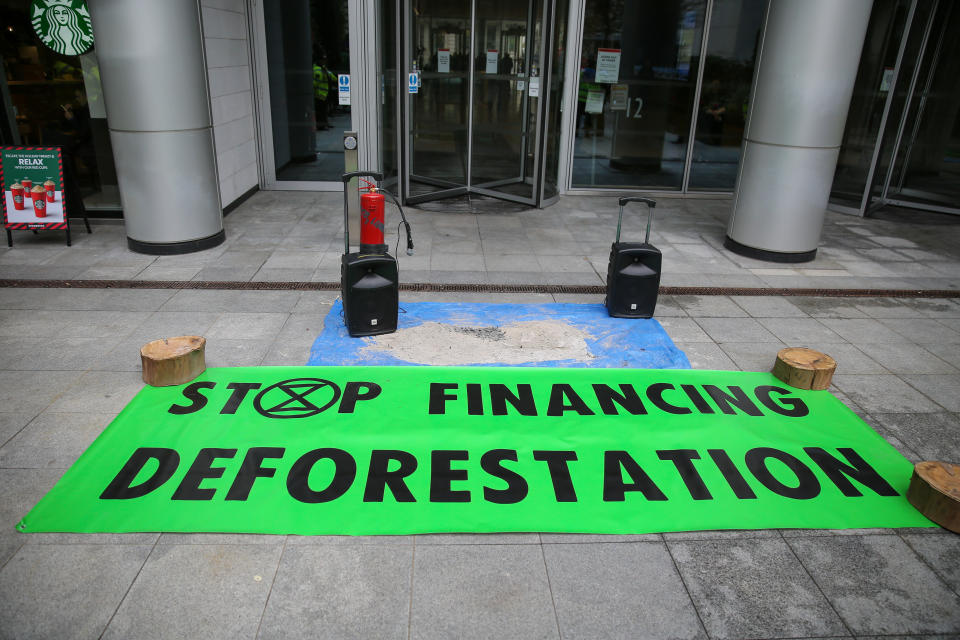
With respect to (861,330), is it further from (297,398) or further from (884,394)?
(297,398)

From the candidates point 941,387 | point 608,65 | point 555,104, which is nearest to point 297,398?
point 941,387

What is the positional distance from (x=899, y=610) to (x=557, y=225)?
6.68m

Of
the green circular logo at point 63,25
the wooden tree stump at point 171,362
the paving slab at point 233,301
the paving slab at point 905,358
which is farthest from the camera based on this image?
the green circular logo at point 63,25

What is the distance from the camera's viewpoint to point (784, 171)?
24.6 feet

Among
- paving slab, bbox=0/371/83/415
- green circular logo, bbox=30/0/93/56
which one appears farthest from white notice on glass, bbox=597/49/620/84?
paving slab, bbox=0/371/83/415

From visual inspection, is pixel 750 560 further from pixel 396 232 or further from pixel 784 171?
pixel 396 232

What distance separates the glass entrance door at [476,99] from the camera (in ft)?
32.2

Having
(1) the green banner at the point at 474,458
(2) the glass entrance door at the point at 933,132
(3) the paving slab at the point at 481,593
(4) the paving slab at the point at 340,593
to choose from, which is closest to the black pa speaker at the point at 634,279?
(1) the green banner at the point at 474,458

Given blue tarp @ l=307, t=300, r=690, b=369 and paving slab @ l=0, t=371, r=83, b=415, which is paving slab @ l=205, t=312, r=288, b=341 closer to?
blue tarp @ l=307, t=300, r=690, b=369

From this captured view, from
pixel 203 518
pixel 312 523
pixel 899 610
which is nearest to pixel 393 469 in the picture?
pixel 312 523

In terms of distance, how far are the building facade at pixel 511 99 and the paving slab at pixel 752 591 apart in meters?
5.30

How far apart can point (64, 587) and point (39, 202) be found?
5.76 metres

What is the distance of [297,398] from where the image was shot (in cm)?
461

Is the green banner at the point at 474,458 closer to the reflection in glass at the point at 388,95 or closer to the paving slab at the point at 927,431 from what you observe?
the paving slab at the point at 927,431
